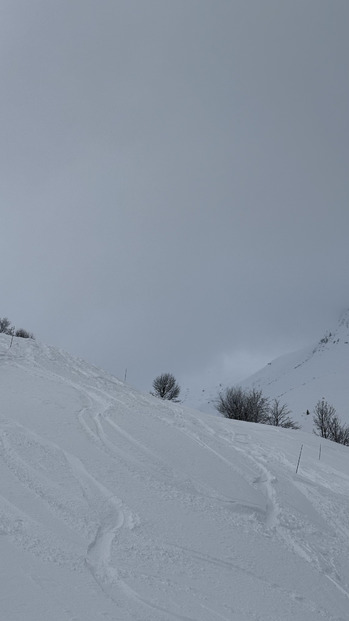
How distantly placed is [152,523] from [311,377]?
61592 millimetres

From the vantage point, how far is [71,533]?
540cm

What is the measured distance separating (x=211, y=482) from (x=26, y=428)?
3.93 metres

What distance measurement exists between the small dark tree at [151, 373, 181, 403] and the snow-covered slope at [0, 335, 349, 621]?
25.6 m

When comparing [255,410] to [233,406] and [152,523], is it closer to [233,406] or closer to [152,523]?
[233,406]

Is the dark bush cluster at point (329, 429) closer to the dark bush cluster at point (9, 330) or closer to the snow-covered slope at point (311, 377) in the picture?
the snow-covered slope at point (311, 377)

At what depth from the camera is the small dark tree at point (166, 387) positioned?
123ft

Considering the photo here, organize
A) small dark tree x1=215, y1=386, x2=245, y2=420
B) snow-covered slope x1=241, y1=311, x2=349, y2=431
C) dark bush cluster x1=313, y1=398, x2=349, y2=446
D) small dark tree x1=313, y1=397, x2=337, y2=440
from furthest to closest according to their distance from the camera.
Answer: snow-covered slope x1=241, y1=311, x2=349, y2=431, small dark tree x1=215, y1=386, x2=245, y2=420, small dark tree x1=313, y1=397, x2=337, y2=440, dark bush cluster x1=313, y1=398, x2=349, y2=446

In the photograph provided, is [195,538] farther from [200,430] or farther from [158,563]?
[200,430]

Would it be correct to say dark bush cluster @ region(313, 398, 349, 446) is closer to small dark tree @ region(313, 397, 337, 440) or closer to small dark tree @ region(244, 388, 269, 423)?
small dark tree @ region(313, 397, 337, 440)

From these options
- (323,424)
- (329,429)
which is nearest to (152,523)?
(329,429)

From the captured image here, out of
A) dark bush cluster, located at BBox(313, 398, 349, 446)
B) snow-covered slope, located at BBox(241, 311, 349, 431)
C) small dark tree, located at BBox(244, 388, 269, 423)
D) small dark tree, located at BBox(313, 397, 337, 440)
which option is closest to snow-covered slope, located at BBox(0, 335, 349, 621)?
small dark tree, located at BBox(244, 388, 269, 423)

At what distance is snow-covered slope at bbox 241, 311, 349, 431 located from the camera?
48697mm

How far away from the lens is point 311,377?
6375 centimetres

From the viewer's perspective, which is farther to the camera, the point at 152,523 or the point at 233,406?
the point at 233,406
